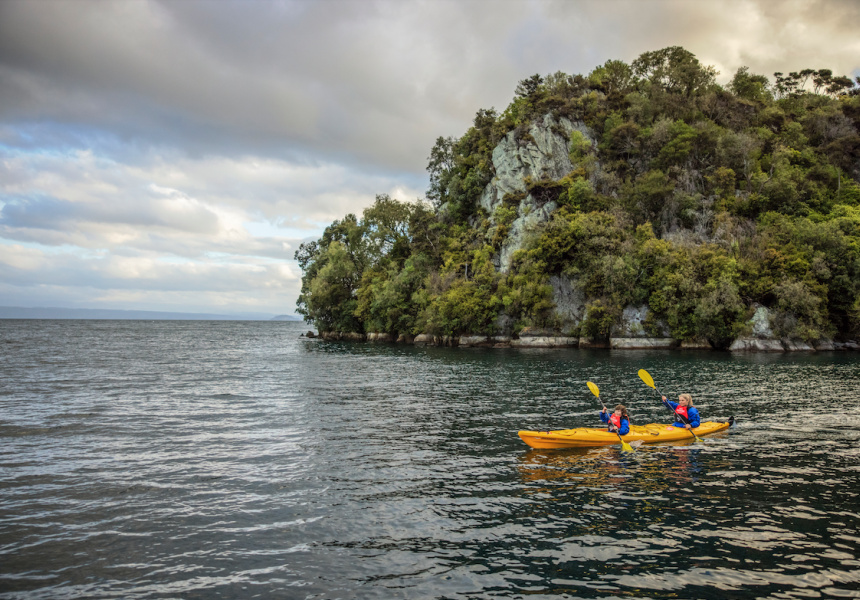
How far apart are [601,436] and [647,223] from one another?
59963 mm

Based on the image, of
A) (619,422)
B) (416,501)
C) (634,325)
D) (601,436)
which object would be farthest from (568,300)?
(416,501)

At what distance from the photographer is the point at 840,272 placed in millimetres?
58094

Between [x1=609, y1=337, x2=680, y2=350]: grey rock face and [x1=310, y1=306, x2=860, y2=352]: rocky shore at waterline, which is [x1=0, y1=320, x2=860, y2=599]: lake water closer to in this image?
[x1=310, y1=306, x2=860, y2=352]: rocky shore at waterline

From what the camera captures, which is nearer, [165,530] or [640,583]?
[640,583]

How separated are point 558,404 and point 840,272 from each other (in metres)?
53.8

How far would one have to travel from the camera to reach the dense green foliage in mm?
59062

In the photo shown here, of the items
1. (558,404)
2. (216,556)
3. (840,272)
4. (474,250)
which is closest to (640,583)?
(216,556)

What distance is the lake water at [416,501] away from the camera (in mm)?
8664

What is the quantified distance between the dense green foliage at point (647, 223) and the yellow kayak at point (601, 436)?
4457 cm

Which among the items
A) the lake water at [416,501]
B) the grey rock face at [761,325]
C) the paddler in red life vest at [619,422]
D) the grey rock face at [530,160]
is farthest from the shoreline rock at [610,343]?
the paddler in red life vest at [619,422]

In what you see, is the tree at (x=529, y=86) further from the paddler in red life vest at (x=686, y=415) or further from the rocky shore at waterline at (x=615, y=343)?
the paddler in red life vest at (x=686, y=415)

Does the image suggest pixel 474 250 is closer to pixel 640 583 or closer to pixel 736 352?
pixel 736 352

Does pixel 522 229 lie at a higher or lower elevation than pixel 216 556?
higher

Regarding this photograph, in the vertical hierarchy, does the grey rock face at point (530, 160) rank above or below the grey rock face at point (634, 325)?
above
